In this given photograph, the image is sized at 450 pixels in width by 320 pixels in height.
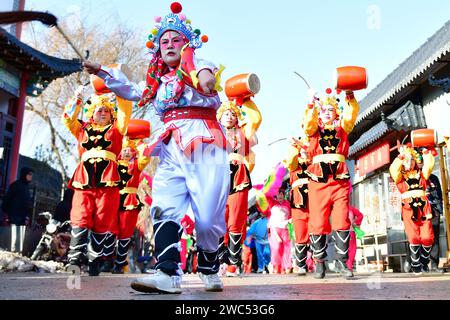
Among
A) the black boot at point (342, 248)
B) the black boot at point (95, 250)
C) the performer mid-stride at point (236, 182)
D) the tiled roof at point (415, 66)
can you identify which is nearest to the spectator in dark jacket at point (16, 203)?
the black boot at point (95, 250)

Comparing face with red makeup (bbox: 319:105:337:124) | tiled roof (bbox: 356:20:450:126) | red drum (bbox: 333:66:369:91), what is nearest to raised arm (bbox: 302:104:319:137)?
face with red makeup (bbox: 319:105:337:124)

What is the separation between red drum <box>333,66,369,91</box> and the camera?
14.8 ft

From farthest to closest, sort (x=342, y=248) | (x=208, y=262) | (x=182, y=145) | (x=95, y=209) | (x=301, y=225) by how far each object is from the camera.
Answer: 1. (x=301, y=225)
2. (x=95, y=209)
3. (x=342, y=248)
4. (x=208, y=262)
5. (x=182, y=145)

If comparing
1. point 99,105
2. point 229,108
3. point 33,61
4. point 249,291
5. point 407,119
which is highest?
point 33,61

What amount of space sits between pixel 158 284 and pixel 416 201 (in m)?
4.69

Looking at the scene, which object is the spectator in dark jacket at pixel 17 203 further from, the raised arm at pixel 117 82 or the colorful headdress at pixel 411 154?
the colorful headdress at pixel 411 154

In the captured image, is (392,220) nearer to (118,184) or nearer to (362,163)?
(362,163)

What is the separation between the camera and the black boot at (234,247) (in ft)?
18.8

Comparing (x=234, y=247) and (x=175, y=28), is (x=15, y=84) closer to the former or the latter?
(x=234, y=247)

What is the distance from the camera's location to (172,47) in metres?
3.05

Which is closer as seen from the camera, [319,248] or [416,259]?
[319,248]

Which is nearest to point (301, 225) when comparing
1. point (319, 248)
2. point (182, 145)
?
point (319, 248)
